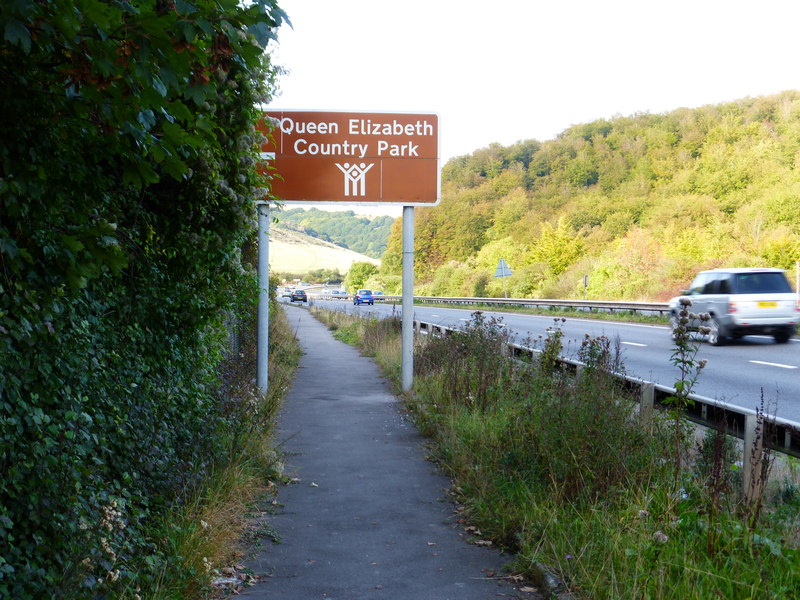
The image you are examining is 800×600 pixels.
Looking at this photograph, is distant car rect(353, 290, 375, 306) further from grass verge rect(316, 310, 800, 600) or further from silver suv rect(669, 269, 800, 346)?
grass verge rect(316, 310, 800, 600)

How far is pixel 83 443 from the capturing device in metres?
3.57

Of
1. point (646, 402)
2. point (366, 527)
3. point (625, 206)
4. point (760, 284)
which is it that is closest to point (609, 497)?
point (646, 402)

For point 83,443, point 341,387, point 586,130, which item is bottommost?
point 341,387

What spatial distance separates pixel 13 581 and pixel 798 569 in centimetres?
358

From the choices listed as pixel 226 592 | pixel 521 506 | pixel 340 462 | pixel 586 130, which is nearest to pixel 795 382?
pixel 340 462

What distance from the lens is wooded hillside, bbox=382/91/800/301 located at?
54219 millimetres

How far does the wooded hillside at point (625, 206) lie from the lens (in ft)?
178

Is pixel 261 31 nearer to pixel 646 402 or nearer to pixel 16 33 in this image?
pixel 16 33

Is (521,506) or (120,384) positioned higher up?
(120,384)

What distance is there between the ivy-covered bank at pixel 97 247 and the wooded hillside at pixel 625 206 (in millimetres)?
47068

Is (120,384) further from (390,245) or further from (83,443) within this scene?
(390,245)

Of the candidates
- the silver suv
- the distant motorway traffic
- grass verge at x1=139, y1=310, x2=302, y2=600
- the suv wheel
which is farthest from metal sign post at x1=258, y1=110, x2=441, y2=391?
the suv wheel

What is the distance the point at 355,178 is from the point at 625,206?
207 ft

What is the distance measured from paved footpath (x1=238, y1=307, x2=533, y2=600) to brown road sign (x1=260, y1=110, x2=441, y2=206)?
345cm
